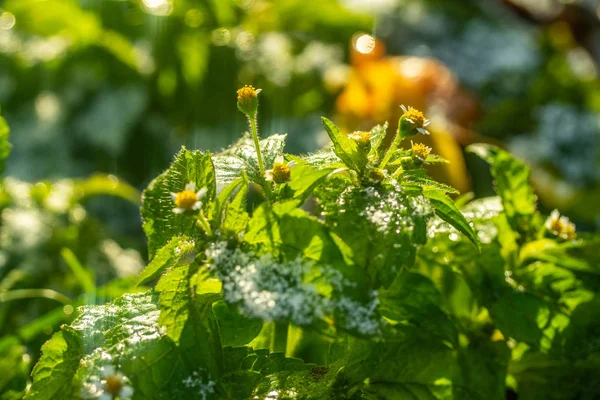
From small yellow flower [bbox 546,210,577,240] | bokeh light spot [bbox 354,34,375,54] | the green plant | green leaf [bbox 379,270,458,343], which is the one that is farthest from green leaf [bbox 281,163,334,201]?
bokeh light spot [bbox 354,34,375,54]

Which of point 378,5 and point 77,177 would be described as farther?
point 378,5

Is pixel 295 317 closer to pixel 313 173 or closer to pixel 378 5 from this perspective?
pixel 313 173

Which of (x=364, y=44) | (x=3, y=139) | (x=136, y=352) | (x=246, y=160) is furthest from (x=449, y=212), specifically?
(x=364, y=44)

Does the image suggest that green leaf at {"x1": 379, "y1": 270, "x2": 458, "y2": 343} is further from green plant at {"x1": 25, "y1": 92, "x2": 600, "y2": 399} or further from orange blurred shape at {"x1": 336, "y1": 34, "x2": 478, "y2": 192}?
orange blurred shape at {"x1": 336, "y1": 34, "x2": 478, "y2": 192}

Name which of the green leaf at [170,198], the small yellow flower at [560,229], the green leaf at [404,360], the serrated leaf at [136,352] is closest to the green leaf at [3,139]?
the green leaf at [170,198]

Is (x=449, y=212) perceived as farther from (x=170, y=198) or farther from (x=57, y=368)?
(x=57, y=368)

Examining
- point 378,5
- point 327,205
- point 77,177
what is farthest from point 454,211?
point 378,5

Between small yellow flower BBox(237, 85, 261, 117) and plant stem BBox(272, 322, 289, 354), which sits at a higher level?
small yellow flower BBox(237, 85, 261, 117)
